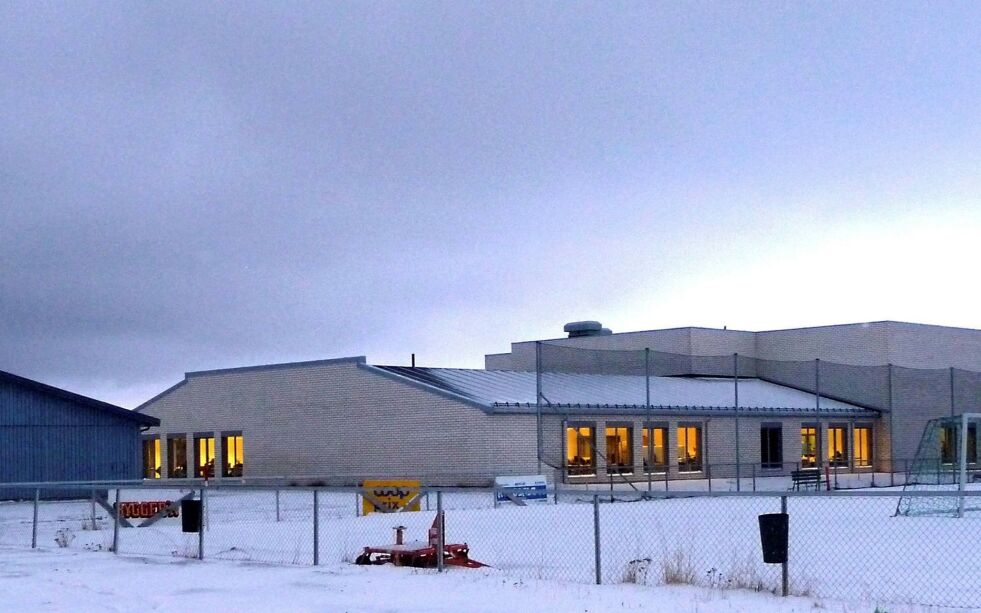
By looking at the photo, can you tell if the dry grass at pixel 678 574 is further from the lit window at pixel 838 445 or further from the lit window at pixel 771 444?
the lit window at pixel 838 445

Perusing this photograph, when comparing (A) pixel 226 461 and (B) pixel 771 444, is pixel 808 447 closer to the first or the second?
(B) pixel 771 444

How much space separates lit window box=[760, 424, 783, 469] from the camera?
49156mm

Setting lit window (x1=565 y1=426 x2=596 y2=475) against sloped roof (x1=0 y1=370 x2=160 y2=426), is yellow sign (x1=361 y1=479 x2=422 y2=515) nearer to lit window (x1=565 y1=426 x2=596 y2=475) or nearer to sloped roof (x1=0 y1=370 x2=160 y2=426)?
lit window (x1=565 y1=426 x2=596 y2=475)

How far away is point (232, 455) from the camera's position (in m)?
50.2

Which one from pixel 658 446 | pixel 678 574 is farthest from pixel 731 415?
pixel 678 574

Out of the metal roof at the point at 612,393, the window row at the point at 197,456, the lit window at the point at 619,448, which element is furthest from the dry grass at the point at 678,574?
the window row at the point at 197,456

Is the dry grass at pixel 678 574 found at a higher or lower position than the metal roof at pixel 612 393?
lower

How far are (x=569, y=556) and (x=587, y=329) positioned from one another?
153ft

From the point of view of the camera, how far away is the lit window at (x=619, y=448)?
4384 centimetres

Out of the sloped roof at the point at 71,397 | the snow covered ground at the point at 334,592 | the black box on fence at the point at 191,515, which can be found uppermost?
the sloped roof at the point at 71,397

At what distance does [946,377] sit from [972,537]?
32.3m

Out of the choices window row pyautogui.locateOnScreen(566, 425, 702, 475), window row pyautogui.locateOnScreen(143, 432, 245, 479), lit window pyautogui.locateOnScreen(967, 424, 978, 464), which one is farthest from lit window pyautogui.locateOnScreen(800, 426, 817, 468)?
window row pyautogui.locateOnScreen(143, 432, 245, 479)

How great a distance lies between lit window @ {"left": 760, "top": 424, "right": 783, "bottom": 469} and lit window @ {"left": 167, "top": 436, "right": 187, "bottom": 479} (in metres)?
24.1

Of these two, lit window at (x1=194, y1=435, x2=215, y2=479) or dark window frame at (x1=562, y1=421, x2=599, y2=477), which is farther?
lit window at (x1=194, y1=435, x2=215, y2=479)
